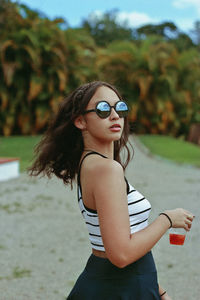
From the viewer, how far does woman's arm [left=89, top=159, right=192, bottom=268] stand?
1415 millimetres

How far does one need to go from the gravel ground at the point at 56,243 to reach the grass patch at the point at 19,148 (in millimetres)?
3422

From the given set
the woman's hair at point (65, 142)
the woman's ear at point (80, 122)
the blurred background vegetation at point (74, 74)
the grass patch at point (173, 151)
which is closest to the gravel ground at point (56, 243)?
the woman's hair at point (65, 142)

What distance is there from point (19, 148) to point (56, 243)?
934 centimetres

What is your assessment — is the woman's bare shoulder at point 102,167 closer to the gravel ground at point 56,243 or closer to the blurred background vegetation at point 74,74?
the gravel ground at point 56,243

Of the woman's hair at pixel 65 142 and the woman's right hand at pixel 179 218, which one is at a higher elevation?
the woman's hair at pixel 65 142

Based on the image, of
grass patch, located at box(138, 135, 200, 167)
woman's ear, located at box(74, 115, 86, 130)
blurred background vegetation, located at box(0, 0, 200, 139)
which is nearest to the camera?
woman's ear, located at box(74, 115, 86, 130)

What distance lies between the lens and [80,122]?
1.70 m

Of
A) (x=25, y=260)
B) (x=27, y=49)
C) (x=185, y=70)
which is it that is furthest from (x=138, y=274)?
(x=185, y=70)

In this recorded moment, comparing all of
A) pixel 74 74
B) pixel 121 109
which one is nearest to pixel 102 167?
pixel 121 109

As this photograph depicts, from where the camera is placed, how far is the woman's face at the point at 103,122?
1.60m

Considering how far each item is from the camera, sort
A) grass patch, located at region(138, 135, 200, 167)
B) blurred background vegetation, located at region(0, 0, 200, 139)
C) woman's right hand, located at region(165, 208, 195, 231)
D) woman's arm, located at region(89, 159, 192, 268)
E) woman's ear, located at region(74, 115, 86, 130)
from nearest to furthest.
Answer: woman's arm, located at region(89, 159, 192, 268) → woman's right hand, located at region(165, 208, 195, 231) → woman's ear, located at region(74, 115, 86, 130) → grass patch, located at region(138, 135, 200, 167) → blurred background vegetation, located at region(0, 0, 200, 139)

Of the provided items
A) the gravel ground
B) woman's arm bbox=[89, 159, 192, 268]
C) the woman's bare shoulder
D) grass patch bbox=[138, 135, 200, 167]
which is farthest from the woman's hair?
grass patch bbox=[138, 135, 200, 167]

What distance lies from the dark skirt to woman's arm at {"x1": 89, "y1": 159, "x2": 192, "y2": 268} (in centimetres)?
14

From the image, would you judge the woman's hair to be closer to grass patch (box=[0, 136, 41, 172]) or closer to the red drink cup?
the red drink cup
